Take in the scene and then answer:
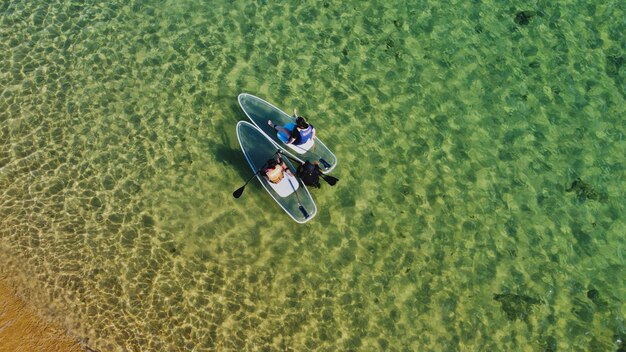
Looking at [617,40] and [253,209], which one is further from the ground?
[617,40]

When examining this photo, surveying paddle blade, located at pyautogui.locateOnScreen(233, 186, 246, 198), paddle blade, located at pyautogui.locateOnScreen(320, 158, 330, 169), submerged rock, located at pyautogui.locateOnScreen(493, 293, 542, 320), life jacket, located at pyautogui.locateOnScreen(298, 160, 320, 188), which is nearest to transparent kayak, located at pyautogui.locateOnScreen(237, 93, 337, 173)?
paddle blade, located at pyautogui.locateOnScreen(320, 158, 330, 169)

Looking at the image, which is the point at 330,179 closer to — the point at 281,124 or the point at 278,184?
the point at 278,184

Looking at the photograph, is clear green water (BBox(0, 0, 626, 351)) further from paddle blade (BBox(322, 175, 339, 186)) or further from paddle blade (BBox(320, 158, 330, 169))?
paddle blade (BBox(320, 158, 330, 169))

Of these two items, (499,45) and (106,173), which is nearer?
(106,173)

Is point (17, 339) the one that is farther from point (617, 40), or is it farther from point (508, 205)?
point (617, 40)

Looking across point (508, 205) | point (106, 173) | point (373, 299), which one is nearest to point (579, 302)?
point (508, 205)
